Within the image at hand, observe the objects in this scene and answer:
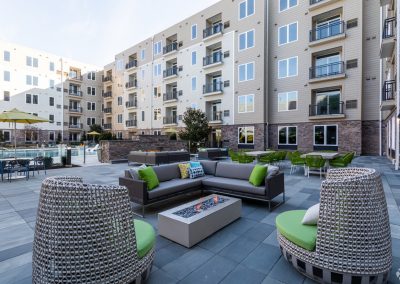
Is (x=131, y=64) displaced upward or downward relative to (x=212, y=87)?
upward

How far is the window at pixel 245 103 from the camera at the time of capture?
1880 centimetres

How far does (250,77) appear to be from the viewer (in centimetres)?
1883

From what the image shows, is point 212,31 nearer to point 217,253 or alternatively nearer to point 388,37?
point 388,37

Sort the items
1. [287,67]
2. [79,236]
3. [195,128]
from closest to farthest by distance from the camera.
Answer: [79,236], [287,67], [195,128]

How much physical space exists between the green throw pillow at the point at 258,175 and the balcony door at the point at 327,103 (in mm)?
13336

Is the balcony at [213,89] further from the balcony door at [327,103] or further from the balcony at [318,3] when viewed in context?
the balcony at [318,3]

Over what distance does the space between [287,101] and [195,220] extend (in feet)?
54.2

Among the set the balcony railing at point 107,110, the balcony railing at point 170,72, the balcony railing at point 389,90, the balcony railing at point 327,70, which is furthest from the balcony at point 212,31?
the balcony railing at point 107,110

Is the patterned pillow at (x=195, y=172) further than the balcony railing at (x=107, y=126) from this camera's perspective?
No

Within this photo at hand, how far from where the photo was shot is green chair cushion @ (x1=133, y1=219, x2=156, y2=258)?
2.38m

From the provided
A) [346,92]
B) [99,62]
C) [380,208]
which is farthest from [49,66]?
[380,208]

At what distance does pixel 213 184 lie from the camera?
223 inches

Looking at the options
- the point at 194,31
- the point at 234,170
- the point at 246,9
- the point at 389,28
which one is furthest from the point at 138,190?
the point at 194,31

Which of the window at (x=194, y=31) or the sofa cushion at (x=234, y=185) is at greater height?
the window at (x=194, y=31)
